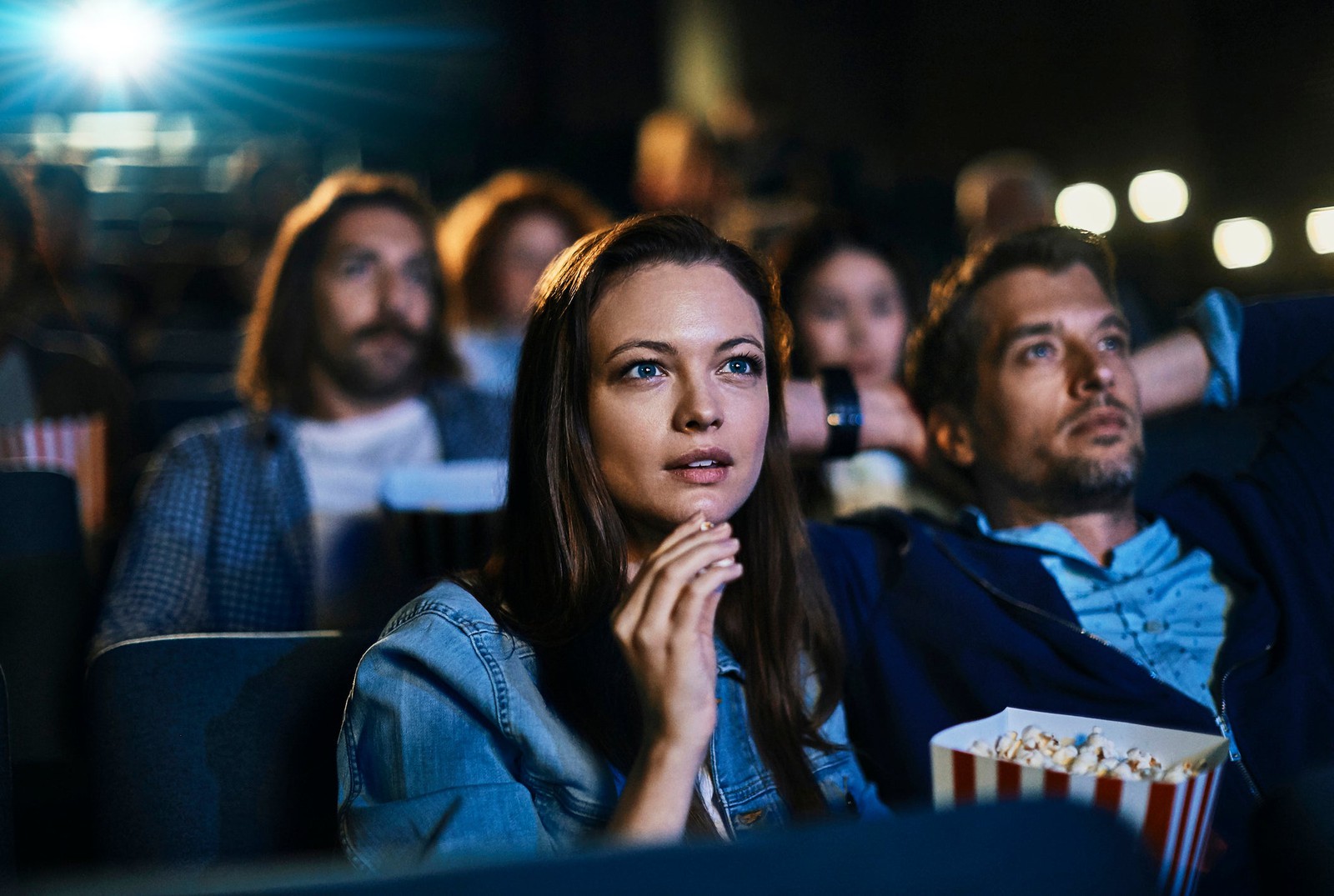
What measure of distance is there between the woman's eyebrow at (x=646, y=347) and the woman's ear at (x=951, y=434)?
0.63 m

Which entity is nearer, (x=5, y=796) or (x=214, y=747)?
(x=5, y=796)

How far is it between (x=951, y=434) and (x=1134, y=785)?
884mm

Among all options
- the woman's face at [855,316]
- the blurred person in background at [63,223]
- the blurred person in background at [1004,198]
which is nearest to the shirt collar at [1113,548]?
the woman's face at [855,316]

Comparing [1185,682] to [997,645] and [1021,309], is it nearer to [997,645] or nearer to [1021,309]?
→ [997,645]

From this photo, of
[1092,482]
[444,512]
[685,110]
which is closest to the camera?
[1092,482]

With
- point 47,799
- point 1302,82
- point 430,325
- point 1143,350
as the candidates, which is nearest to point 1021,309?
point 1143,350

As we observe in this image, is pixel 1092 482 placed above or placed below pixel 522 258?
below

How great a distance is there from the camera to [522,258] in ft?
9.29

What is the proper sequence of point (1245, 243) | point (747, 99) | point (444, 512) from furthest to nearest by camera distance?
point (747, 99) → point (1245, 243) → point (444, 512)

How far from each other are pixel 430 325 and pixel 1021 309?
116cm

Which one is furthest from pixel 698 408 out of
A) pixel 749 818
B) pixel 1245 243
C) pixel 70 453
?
pixel 1245 243

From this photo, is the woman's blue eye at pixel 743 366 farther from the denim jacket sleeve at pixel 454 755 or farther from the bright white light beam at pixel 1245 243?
the bright white light beam at pixel 1245 243

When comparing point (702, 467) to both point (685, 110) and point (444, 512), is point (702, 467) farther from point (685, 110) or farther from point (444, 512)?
point (685, 110)

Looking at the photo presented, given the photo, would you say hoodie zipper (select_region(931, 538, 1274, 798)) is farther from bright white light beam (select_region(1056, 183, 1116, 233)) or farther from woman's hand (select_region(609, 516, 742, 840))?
bright white light beam (select_region(1056, 183, 1116, 233))
